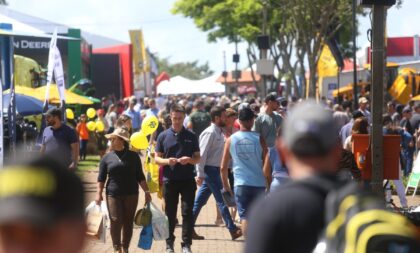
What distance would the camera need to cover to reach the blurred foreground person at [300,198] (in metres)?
3.72

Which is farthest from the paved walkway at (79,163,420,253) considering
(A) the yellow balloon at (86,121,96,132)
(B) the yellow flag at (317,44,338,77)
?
(B) the yellow flag at (317,44,338,77)

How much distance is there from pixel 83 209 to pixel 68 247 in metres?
0.14

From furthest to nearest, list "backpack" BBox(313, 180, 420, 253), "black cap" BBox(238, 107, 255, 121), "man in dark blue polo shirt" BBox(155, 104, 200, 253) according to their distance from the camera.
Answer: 1. "man in dark blue polo shirt" BBox(155, 104, 200, 253)
2. "black cap" BBox(238, 107, 255, 121)
3. "backpack" BBox(313, 180, 420, 253)

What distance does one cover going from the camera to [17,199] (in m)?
2.62

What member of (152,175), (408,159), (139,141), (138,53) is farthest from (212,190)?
Result: (138,53)

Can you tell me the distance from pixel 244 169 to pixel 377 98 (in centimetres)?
174

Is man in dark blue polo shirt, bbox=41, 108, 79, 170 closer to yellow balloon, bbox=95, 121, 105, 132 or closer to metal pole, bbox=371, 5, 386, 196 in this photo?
metal pole, bbox=371, 5, 386, 196

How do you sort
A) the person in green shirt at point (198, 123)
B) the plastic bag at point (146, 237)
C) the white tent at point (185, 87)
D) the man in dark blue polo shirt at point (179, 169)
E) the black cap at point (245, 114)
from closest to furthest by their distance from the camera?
the black cap at point (245, 114) < the plastic bag at point (146, 237) < the man in dark blue polo shirt at point (179, 169) < the person in green shirt at point (198, 123) < the white tent at point (185, 87)

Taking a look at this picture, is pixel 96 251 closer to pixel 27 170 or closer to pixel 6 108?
pixel 6 108

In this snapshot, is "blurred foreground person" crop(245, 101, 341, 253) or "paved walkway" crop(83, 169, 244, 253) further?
"paved walkway" crop(83, 169, 244, 253)

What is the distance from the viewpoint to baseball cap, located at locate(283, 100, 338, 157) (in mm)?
3709

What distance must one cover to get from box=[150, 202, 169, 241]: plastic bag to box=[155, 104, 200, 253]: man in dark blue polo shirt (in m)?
0.29

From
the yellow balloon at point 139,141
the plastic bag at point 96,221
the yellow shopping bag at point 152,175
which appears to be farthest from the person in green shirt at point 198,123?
the plastic bag at point 96,221

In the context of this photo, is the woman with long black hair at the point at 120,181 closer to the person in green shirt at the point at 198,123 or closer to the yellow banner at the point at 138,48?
the person in green shirt at the point at 198,123
